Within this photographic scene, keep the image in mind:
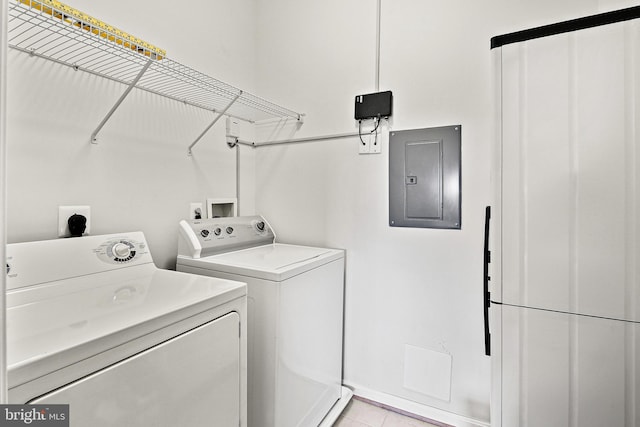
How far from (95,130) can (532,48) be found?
1.78 meters

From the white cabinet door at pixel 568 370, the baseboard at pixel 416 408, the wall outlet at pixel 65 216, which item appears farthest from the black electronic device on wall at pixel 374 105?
the baseboard at pixel 416 408

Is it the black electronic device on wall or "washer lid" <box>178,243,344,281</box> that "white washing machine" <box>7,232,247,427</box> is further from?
the black electronic device on wall

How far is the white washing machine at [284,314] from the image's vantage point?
136 centimetres

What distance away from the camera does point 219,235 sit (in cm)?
176

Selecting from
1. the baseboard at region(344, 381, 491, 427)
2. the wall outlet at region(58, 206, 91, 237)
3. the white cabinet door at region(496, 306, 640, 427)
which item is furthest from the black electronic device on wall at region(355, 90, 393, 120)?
the baseboard at region(344, 381, 491, 427)

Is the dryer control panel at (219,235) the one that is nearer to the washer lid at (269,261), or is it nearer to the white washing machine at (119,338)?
the washer lid at (269,261)

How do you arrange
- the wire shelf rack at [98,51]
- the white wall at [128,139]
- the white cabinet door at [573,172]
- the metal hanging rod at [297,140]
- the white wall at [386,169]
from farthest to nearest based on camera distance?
the metal hanging rod at [297,140] < the white wall at [386,169] < the white wall at [128,139] < the wire shelf rack at [98,51] < the white cabinet door at [573,172]

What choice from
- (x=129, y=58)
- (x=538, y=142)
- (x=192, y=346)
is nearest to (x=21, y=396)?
(x=192, y=346)

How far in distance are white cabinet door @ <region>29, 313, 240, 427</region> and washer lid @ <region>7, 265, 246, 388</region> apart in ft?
0.23

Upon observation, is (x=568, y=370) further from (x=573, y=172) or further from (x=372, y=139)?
(x=372, y=139)

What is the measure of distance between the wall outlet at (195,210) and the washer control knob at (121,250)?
1.61 feet

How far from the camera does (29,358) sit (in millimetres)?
618

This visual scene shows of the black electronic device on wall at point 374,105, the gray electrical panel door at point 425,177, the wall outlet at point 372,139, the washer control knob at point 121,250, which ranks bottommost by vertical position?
the washer control knob at point 121,250

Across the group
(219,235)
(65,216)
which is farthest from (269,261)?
(65,216)
